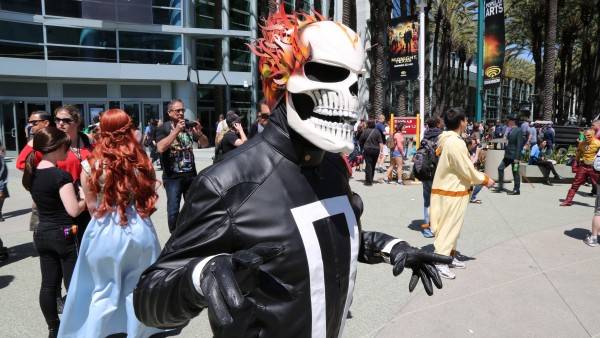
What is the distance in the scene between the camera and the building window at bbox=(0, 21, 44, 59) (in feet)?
60.6

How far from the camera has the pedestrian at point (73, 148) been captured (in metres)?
3.82

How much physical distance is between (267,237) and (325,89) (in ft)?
1.85

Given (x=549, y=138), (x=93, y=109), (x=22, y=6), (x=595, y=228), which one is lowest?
(x=595, y=228)

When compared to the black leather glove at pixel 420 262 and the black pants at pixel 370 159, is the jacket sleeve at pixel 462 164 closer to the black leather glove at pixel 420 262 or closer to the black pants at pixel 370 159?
the black leather glove at pixel 420 262

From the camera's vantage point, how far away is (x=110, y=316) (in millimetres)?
3291

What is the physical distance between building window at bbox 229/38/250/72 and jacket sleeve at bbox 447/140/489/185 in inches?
849

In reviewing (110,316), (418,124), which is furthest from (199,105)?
(110,316)

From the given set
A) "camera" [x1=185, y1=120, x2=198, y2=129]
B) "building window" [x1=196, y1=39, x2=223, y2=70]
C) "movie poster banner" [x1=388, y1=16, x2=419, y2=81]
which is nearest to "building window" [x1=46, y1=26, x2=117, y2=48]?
"building window" [x1=196, y1=39, x2=223, y2=70]

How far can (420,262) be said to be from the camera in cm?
187

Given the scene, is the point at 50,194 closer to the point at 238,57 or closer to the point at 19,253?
the point at 19,253

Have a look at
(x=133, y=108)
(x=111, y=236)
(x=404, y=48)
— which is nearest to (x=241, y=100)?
(x=133, y=108)

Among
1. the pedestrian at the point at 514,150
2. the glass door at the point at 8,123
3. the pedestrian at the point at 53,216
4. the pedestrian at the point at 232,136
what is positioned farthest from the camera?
the glass door at the point at 8,123

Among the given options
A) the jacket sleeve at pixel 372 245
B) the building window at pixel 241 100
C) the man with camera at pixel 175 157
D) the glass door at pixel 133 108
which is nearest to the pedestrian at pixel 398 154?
the man with camera at pixel 175 157

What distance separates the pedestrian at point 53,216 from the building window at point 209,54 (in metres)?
22.1
